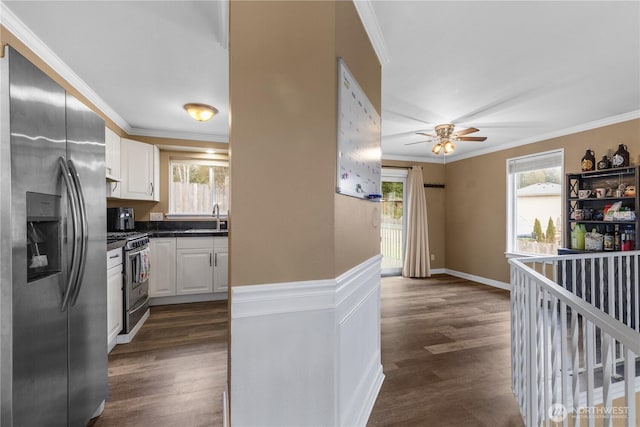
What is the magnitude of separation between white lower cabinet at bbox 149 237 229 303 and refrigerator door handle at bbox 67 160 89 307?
2451mm

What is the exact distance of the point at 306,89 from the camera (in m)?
1.36

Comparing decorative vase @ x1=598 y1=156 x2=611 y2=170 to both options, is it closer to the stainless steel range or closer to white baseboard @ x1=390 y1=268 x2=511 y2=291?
white baseboard @ x1=390 y1=268 x2=511 y2=291

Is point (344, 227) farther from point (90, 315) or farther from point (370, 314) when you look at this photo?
point (90, 315)

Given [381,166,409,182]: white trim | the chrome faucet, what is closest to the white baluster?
the chrome faucet

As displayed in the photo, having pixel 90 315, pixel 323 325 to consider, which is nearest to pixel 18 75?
pixel 90 315

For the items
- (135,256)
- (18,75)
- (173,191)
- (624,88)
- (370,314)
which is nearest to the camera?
(18,75)

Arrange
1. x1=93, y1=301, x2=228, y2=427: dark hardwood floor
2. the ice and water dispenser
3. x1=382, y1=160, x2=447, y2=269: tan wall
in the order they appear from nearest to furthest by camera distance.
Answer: the ice and water dispenser, x1=93, y1=301, x2=228, y2=427: dark hardwood floor, x1=382, y1=160, x2=447, y2=269: tan wall

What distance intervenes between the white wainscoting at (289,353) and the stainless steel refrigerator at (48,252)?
79 centimetres

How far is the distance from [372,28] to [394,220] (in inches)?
181

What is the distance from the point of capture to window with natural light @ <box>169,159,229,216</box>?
15.3 feet

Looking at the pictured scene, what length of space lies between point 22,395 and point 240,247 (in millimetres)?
1000

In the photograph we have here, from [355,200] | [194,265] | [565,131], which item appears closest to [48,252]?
[355,200]

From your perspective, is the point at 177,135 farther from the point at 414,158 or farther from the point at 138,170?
the point at 414,158

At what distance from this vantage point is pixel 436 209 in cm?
628
